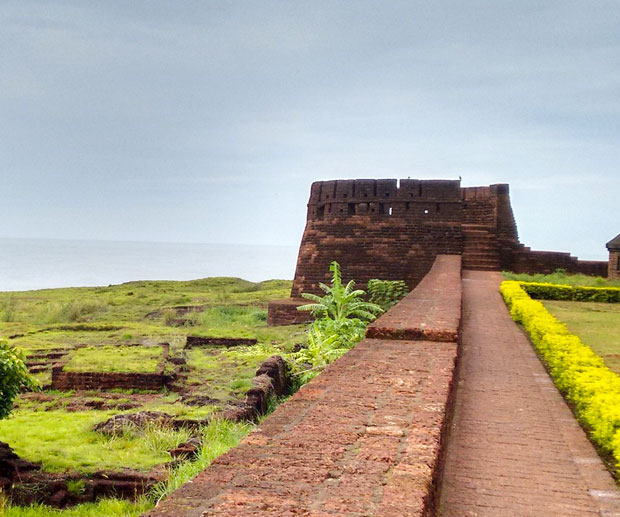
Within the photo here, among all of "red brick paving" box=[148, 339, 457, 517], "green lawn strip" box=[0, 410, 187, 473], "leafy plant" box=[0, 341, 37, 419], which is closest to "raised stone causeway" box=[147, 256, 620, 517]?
"red brick paving" box=[148, 339, 457, 517]

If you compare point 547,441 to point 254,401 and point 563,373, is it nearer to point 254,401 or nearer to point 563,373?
point 563,373

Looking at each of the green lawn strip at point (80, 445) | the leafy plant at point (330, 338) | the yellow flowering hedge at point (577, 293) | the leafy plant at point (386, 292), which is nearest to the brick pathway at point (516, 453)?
the leafy plant at point (330, 338)

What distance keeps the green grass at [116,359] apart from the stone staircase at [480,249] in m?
8.25

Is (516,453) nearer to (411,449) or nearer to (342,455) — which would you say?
(411,449)

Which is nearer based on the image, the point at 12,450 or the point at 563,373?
the point at 563,373

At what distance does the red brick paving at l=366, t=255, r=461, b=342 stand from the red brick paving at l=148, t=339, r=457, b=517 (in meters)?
1.42

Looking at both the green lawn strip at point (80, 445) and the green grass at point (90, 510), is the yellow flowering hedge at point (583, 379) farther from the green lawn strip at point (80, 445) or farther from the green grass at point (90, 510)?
the green lawn strip at point (80, 445)

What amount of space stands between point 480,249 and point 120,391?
10.4m

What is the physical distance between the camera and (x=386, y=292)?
14023 millimetres

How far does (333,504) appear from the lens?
1973mm

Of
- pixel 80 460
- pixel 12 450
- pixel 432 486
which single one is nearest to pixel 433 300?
pixel 80 460

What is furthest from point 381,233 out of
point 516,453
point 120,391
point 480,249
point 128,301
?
point 128,301

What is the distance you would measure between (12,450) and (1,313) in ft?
50.5

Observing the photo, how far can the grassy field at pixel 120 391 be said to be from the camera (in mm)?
5984
